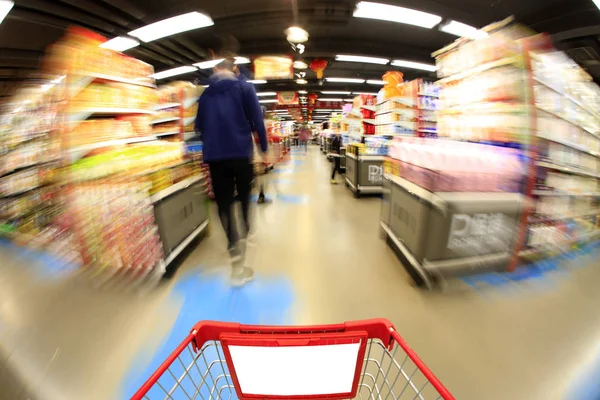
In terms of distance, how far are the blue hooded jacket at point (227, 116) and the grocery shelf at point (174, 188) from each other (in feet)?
1.80

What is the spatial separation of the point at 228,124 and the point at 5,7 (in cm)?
253

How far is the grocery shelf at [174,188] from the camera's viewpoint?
1777mm

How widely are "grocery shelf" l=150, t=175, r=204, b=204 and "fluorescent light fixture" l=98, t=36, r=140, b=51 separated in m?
1.22

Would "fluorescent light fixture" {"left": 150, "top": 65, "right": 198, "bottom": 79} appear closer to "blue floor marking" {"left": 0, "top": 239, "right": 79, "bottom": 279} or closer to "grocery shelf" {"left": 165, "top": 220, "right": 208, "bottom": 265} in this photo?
"grocery shelf" {"left": 165, "top": 220, "right": 208, "bottom": 265}

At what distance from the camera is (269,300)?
1.60 metres

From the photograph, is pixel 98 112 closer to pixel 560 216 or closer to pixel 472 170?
pixel 472 170

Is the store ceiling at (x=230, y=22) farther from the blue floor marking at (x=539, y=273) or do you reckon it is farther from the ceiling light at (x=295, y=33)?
the blue floor marking at (x=539, y=273)

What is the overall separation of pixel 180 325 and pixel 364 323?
1.33 meters

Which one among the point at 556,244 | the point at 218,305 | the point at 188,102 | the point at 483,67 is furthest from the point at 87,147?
the point at 556,244

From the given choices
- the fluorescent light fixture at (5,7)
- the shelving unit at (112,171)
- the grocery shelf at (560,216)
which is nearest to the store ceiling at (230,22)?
the fluorescent light fixture at (5,7)

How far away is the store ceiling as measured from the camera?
1858 mm

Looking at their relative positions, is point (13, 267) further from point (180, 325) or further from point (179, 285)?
point (180, 325)

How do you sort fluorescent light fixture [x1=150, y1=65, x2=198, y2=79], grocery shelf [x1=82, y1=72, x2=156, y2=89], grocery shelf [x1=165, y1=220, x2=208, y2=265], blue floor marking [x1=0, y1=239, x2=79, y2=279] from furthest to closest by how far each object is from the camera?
fluorescent light fixture [x1=150, y1=65, x2=198, y2=79] < blue floor marking [x1=0, y1=239, x2=79, y2=279] < grocery shelf [x1=165, y1=220, x2=208, y2=265] < grocery shelf [x1=82, y1=72, x2=156, y2=89]

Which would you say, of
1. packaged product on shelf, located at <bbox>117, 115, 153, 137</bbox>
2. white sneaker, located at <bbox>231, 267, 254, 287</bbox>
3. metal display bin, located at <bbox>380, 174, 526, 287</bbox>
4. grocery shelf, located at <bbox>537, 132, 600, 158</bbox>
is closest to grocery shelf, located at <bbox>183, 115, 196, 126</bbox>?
packaged product on shelf, located at <bbox>117, 115, 153, 137</bbox>
